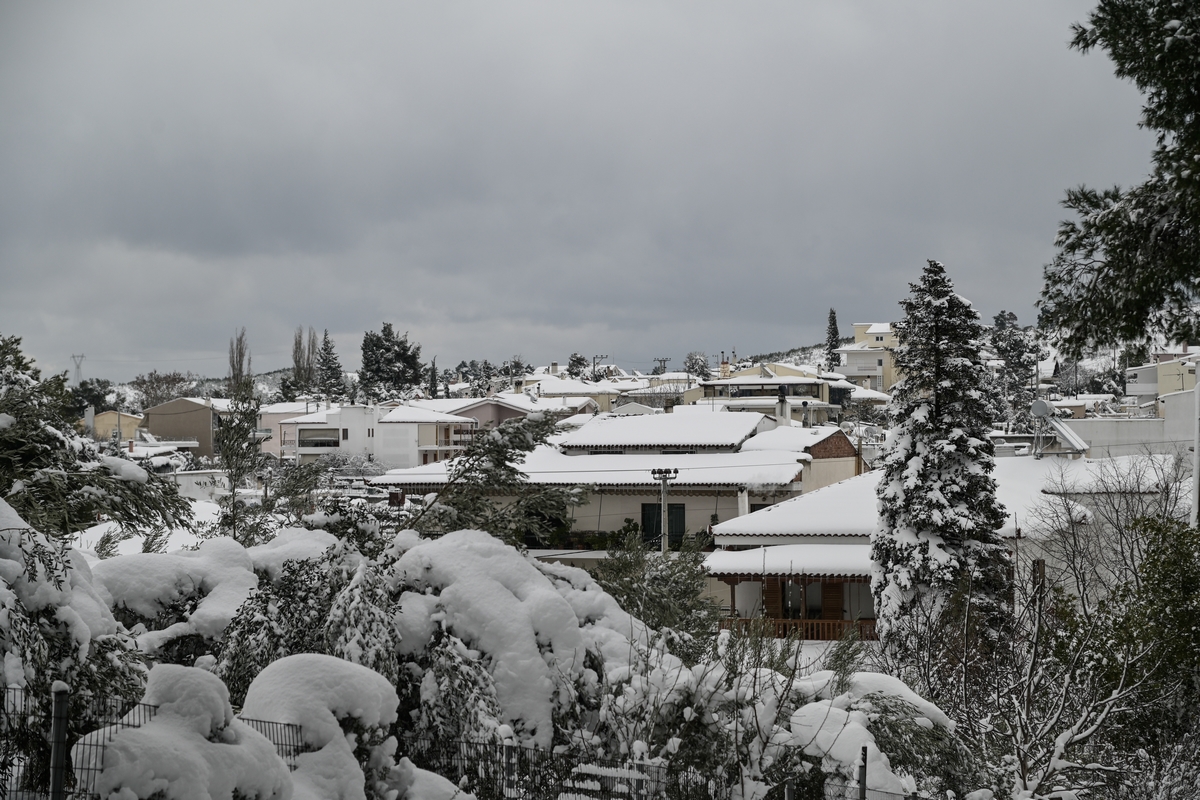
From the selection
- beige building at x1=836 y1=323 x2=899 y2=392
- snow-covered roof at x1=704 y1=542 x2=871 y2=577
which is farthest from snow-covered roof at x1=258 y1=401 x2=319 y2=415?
beige building at x1=836 y1=323 x2=899 y2=392

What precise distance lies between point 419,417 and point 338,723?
209 feet

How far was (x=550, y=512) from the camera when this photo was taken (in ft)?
36.5

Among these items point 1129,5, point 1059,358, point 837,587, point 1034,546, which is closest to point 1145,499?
point 1034,546

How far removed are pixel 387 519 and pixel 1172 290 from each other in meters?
8.59

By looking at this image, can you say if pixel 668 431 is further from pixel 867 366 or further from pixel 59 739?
pixel 867 366

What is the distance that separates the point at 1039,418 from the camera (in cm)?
3572

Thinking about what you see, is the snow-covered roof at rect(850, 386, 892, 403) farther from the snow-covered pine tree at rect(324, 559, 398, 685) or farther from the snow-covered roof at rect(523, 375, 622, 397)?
the snow-covered pine tree at rect(324, 559, 398, 685)

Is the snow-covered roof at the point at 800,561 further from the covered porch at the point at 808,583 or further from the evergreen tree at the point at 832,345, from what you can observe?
the evergreen tree at the point at 832,345

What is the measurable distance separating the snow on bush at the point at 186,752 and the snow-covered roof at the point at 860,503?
882 inches

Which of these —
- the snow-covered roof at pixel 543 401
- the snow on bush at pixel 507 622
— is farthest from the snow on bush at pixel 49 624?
the snow-covered roof at pixel 543 401

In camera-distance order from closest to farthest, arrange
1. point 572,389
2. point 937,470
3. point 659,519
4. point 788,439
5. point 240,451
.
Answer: point 240,451 → point 937,470 → point 659,519 → point 788,439 → point 572,389

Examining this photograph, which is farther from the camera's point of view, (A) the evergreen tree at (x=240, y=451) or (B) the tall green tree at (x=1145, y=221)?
(A) the evergreen tree at (x=240, y=451)

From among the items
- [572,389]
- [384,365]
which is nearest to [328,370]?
[384,365]

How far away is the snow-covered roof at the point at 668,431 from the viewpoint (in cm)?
3897
